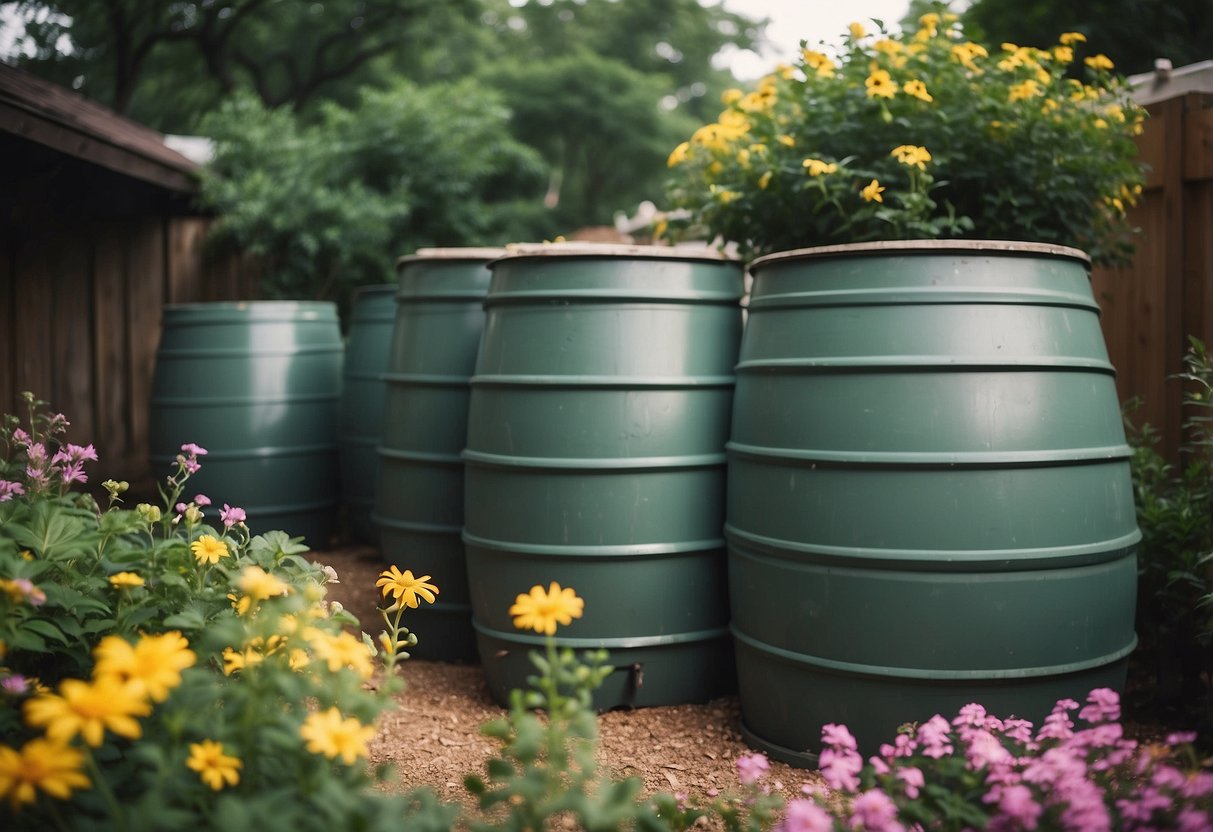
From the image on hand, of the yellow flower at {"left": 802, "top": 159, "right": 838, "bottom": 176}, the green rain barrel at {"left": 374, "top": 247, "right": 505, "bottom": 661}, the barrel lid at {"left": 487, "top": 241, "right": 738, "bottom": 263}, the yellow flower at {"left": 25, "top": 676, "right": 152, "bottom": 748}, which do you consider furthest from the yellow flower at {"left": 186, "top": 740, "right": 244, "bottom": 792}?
the green rain barrel at {"left": 374, "top": 247, "right": 505, "bottom": 661}

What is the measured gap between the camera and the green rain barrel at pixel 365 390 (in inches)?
181

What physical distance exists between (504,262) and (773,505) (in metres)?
1.02

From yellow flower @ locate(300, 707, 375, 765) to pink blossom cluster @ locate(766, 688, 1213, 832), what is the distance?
0.50 meters

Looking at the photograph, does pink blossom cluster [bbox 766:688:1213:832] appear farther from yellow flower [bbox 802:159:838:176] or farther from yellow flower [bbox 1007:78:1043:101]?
yellow flower [bbox 1007:78:1043:101]

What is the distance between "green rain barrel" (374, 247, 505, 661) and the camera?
3.29m

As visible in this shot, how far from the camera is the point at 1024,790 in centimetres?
129

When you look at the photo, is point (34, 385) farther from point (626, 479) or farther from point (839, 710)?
point (839, 710)

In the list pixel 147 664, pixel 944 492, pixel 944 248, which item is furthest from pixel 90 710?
pixel 944 248

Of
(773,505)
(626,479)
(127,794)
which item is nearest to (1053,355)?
(773,505)

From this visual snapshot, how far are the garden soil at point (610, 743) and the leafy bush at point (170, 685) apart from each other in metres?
0.59

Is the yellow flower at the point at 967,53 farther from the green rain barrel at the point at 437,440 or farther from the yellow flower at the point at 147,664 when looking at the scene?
the yellow flower at the point at 147,664

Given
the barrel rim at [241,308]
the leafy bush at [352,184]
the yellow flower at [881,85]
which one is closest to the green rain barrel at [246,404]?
the barrel rim at [241,308]

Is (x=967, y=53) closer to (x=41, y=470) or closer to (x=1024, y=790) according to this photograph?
(x=1024, y=790)

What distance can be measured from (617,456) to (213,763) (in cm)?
154
